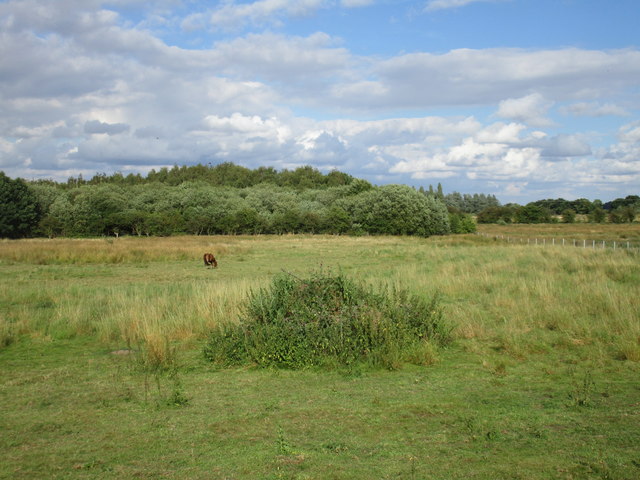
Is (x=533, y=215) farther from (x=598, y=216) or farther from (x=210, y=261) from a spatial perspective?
(x=210, y=261)

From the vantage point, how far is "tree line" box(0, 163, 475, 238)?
6469cm

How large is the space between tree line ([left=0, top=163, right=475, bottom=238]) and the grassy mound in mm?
56391

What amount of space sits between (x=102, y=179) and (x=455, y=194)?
111620 mm

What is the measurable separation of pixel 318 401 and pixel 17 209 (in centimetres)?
7251

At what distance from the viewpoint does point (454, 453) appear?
494cm

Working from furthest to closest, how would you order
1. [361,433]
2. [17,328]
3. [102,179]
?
1. [102,179]
2. [17,328]
3. [361,433]

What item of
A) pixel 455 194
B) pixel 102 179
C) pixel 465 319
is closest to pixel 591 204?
pixel 455 194

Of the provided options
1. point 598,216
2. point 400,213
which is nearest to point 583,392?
point 400,213

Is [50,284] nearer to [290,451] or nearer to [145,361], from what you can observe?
[145,361]

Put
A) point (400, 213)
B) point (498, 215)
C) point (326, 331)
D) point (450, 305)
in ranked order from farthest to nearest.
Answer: point (498, 215)
point (400, 213)
point (450, 305)
point (326, 331)

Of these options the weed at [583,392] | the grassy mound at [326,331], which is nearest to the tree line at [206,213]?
the grassy mound at [326,331]

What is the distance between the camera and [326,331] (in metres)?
8.74

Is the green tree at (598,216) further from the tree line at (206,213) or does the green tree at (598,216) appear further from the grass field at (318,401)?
the grass field at (318,401)

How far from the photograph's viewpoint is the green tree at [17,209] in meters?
64.8
